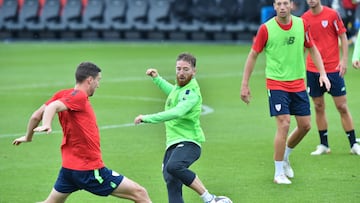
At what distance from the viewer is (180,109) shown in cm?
1000

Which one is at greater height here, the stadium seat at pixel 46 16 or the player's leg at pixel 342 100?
the player's leg at pixel 342 100

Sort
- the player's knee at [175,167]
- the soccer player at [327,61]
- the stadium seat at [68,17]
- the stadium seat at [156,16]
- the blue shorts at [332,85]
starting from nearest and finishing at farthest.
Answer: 1. the player's knee at [175,167]
2. the soccer player at [327,61]
3. the blue shorts at [332,85]
4. the stadium seat at [156,16]
5. the stadium seat at [68,17]

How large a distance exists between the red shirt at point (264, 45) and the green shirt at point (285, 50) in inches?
1.8

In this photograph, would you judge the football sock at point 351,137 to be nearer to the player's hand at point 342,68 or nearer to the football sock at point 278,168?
the player's hand at point 342,68

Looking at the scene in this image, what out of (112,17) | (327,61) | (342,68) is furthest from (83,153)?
(112,17)

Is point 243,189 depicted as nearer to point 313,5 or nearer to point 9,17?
point 313,5

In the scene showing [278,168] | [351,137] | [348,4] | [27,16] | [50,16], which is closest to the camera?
[278,168]

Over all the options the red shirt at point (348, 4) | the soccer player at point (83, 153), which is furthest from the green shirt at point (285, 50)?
the red shirt at point (348, 4)

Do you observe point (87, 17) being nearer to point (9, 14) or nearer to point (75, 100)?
point (9, 14)

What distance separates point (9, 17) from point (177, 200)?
36634 mm

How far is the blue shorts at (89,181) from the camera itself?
9336 millimetres

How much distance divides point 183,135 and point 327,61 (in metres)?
4.56

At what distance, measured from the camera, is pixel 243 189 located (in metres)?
11.9

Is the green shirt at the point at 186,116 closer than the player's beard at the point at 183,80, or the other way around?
the green shirt at the point at 186,116
